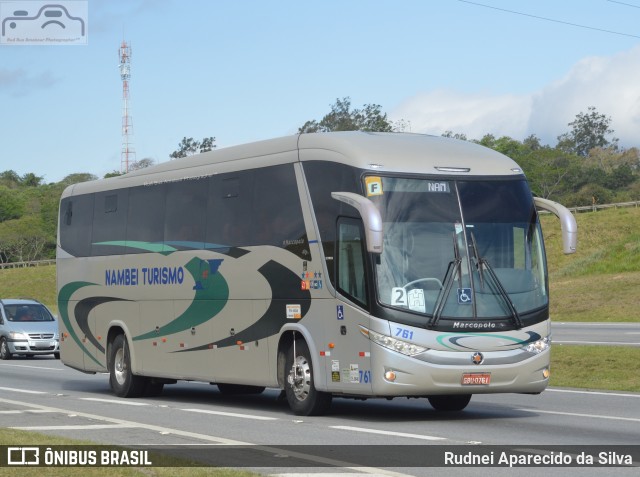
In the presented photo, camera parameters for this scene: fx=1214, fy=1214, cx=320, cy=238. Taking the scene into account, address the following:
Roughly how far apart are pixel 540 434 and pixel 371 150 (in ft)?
13.9

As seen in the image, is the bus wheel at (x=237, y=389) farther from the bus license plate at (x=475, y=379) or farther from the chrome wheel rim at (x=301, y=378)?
the bus license plate at (x=475, y=379)

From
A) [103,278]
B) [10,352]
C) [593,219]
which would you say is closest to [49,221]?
[593,219]

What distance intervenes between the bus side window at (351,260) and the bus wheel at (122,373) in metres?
6.50

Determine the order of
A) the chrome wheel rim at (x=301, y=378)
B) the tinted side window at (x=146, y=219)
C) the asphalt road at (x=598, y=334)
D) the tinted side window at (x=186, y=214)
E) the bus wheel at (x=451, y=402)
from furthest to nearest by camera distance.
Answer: the asphalt road at (x=598, y=334), the tinted side window at (x=146, y=219), the tinted side window at (x=186, y=214), the bus wheel at (x=451, y=402), the chrome wheel rim at (x=301, y=378)

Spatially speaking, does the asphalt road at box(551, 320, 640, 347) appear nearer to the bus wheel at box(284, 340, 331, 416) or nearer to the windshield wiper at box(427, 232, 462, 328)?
the bus wheel at box(284, 340, 331, 416)

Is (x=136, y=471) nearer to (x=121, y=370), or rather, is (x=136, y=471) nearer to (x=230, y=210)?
(x=230, y=210)

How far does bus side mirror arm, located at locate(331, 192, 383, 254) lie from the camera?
1404 cm

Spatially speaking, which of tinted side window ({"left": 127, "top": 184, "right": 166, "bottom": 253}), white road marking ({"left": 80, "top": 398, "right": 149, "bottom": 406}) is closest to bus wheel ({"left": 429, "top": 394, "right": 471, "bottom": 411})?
white road marking ({"left": 80, "top": 398, "right": 149, "bottom": 406})

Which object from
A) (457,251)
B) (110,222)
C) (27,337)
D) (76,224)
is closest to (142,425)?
(457,251)

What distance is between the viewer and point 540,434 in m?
13.4

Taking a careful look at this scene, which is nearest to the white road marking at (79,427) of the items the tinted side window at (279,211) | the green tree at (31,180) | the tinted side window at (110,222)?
the tinted side window at (279,211)

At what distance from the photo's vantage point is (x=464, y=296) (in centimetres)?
1485

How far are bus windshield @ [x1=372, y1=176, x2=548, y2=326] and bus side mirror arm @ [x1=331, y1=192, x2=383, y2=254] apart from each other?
0.44 m

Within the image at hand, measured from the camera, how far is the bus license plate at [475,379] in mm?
14711
